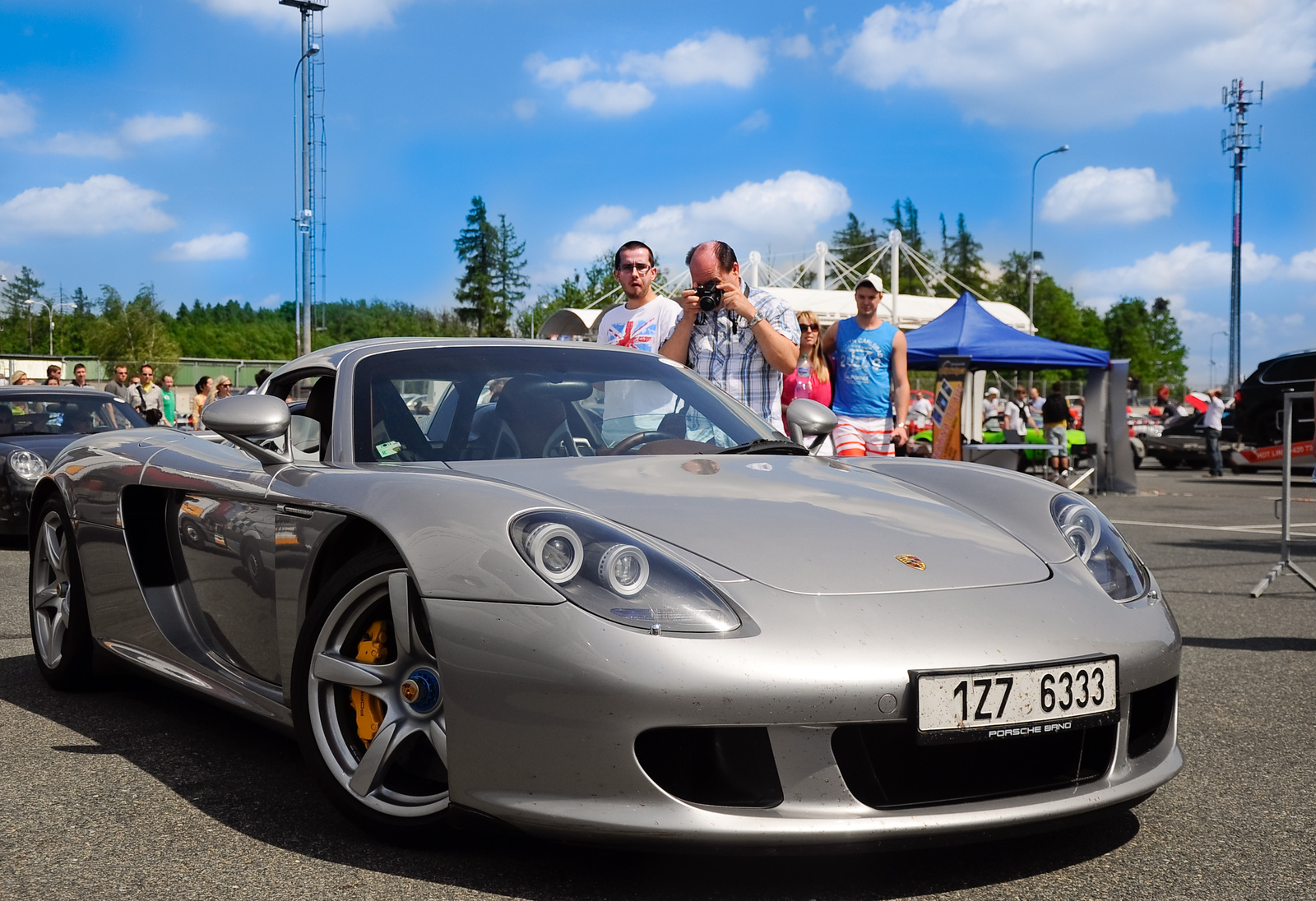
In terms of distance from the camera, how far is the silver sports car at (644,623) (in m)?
2.26

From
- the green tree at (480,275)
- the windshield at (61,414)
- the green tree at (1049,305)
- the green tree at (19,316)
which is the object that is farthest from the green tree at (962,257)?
the windshield at (61,414)

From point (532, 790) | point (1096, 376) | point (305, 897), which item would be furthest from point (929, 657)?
point (1096, 376)

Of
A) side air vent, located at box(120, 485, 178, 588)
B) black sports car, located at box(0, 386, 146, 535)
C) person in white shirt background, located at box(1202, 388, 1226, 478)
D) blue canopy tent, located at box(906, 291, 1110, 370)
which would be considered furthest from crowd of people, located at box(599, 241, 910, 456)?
person in white shirt background, located at box(1202, 388, 1226, 478)

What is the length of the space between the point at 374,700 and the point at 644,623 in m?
0.79

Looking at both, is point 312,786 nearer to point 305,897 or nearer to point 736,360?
point 305,897

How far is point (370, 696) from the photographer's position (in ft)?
9.06

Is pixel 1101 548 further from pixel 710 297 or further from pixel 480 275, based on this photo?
pixel 480 275

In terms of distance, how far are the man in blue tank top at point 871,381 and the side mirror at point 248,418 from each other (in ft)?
13.1

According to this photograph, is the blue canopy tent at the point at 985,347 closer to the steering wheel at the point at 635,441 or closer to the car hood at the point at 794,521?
the steering wheel at the point at 635,441

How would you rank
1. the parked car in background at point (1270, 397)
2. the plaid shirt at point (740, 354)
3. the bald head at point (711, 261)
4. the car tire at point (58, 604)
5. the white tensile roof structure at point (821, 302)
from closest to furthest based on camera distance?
the car tire at point (58, 604) → the bald head at point (711, 261) → the plaid shirt at point (740, 354) → the parked car in background at point (1270, 397) → the white tensile roof structure at point (821, 302)

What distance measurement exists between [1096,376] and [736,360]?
12.8 meters

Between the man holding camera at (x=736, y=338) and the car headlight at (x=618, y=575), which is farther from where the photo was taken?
the man holding camera at (x=736, y=338)

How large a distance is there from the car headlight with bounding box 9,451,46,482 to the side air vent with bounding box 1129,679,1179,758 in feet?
28.2

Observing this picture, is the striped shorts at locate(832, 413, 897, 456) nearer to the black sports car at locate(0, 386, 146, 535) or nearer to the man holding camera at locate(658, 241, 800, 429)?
the man holding camera at locate(658, 241, 800, 429)
